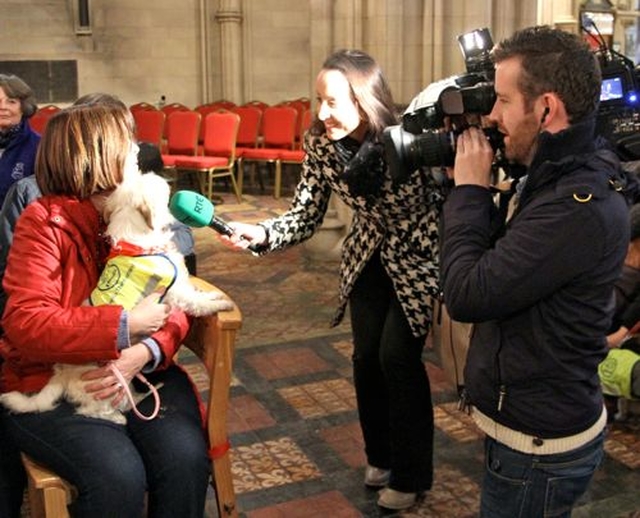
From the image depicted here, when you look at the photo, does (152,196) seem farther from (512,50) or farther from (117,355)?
(512,50)

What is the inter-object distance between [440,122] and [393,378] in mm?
1056

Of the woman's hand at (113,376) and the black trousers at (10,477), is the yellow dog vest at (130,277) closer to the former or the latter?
the woman's hand at (113,376)

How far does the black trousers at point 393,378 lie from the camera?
106 inches

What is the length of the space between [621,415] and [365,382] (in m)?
1.37

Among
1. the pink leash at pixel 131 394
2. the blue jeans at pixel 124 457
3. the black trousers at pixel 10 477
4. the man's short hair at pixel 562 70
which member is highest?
the man's short hair at pixel 562 70

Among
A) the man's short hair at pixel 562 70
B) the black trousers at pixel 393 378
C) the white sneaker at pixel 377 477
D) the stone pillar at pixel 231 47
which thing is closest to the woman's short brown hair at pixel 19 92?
the black trousers at pixel 393 378

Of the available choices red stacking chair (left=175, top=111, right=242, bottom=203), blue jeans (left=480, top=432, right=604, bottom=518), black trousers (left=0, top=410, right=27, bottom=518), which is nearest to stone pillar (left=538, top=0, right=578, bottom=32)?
red stacking chair (left=175, top=111, right=242, bottom=203)

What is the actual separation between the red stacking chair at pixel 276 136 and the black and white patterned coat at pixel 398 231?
21.5 ft

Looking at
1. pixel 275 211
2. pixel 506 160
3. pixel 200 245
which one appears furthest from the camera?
pixel 275 211

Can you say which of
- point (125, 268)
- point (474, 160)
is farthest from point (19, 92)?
point (474, 160)

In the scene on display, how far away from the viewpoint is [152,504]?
222cm

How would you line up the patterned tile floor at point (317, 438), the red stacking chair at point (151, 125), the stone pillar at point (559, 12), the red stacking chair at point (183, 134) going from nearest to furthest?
the patterned tile floor at point (317, 438)
the red stacking chair at point (183, 134)
the red stacking chair at point (151, 125)
the stone pillar at point (559, 12)

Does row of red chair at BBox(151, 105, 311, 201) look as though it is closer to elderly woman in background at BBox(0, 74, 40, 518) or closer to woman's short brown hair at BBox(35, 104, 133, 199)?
elderly woman in background at BBox(0, 74, 40, 518)

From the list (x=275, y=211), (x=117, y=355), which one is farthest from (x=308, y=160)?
(x=275, y=211)
